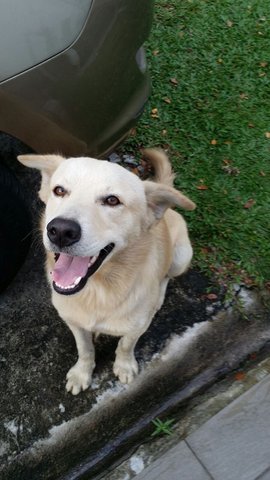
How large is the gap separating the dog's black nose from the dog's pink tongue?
8.3 inches

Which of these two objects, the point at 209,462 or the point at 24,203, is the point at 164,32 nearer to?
the point at 24,203

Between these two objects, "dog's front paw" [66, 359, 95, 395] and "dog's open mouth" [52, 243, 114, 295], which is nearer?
"dog's open mouth" [52, 243, 114, 295]

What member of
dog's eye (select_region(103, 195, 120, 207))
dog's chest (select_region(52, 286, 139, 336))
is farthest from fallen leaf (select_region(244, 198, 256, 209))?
dog's eye (select_region(103, 195, 120, 207))

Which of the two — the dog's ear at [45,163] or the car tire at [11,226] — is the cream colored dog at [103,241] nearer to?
the dog's ear at [45,163]

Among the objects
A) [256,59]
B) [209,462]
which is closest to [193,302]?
[209,462]

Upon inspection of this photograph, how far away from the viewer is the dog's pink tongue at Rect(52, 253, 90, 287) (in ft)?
7.04

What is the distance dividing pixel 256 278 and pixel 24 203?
170cm

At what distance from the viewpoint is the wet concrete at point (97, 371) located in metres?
2.76

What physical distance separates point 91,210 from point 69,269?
30 cm

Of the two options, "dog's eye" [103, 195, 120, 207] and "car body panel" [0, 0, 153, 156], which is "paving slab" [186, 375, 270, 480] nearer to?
"dog's eye" [103, 195, 120, 207]

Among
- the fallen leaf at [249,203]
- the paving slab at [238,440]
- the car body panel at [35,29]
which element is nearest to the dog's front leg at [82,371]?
the paving slab at [238,440]

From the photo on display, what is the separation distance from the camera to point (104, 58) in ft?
8.34

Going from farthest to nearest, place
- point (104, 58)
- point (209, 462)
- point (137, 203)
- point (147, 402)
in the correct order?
point (147, 402) → point (209, 462) → point (104, 58) → point (137, 203)


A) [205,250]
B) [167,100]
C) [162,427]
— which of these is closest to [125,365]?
[162,427]
